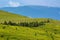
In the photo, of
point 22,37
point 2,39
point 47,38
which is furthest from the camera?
point 47,38

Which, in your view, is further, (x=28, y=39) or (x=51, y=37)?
(x=51, y=37)

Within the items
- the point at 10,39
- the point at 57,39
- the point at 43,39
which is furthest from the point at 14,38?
the point at 57,39

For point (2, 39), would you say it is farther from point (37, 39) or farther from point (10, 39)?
point (37, 39)

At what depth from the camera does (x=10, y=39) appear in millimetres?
98438

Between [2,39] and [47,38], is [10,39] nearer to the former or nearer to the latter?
[2,39]

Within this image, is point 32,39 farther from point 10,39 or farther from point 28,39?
point 10,39

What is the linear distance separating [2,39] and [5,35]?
8.08 m

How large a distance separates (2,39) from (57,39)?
29192mm

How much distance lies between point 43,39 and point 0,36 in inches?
784

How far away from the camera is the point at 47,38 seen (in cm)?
11488

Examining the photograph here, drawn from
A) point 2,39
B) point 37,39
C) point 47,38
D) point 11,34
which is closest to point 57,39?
point 47,38

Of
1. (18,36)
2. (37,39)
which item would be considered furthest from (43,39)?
(18,36)

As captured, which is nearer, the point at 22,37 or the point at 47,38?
the point at 22,37

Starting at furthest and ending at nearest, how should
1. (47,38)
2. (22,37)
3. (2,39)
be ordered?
(47,38), (22,37), (2,39)
